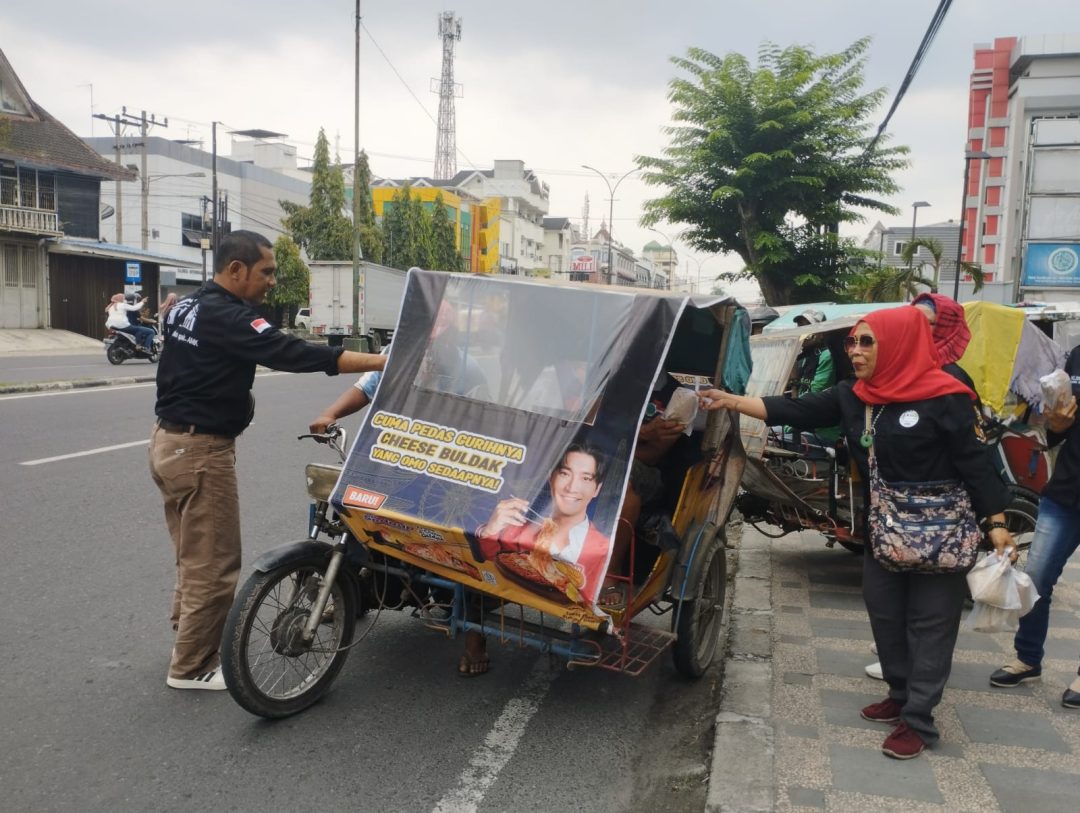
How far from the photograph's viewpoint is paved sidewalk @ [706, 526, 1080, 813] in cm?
325

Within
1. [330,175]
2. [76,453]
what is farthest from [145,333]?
[330,175]

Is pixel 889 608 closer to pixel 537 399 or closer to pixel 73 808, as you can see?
pixel 537 399

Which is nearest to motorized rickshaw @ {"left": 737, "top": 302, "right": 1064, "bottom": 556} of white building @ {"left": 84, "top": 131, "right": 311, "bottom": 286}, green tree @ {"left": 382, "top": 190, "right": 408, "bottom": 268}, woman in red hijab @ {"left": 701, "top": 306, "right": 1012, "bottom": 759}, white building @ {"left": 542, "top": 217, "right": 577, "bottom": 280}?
woman in red hijab @ {"left": 701, "top": 306, "right": 1012, "bottom": 759}

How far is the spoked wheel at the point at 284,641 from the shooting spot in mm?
3484

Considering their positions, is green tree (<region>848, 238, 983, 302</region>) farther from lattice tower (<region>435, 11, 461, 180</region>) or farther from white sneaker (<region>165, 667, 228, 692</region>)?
lattice tower (<region>435, 11, 461, 180</region>)

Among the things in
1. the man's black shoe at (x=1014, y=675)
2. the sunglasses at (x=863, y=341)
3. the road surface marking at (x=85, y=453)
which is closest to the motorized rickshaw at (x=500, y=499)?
the sunglasses at (x=863, y=341)

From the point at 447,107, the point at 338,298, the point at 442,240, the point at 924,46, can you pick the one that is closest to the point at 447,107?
the point at 447,107

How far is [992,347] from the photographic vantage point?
19.2ft

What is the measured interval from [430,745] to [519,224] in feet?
274

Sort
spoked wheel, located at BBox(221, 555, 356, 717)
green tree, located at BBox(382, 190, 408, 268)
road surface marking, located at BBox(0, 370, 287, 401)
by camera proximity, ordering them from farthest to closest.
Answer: green tree, located at BBox(382, 190, 408, 268)
road surface marking, located at BBox(0, 370, 287, 401)
spoked wheel, located at BBox(221, 555, 356, 717)

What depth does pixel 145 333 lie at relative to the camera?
20.7 metres

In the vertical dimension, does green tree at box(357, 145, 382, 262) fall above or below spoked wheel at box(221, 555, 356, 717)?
above

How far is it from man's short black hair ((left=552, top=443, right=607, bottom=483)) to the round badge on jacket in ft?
3.71

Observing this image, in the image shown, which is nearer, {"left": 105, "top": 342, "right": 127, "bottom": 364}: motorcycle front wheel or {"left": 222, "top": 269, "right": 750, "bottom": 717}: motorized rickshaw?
{"left": 222, "top": 269, "right": 750, "bottom": 717}: motorized rickshaw
